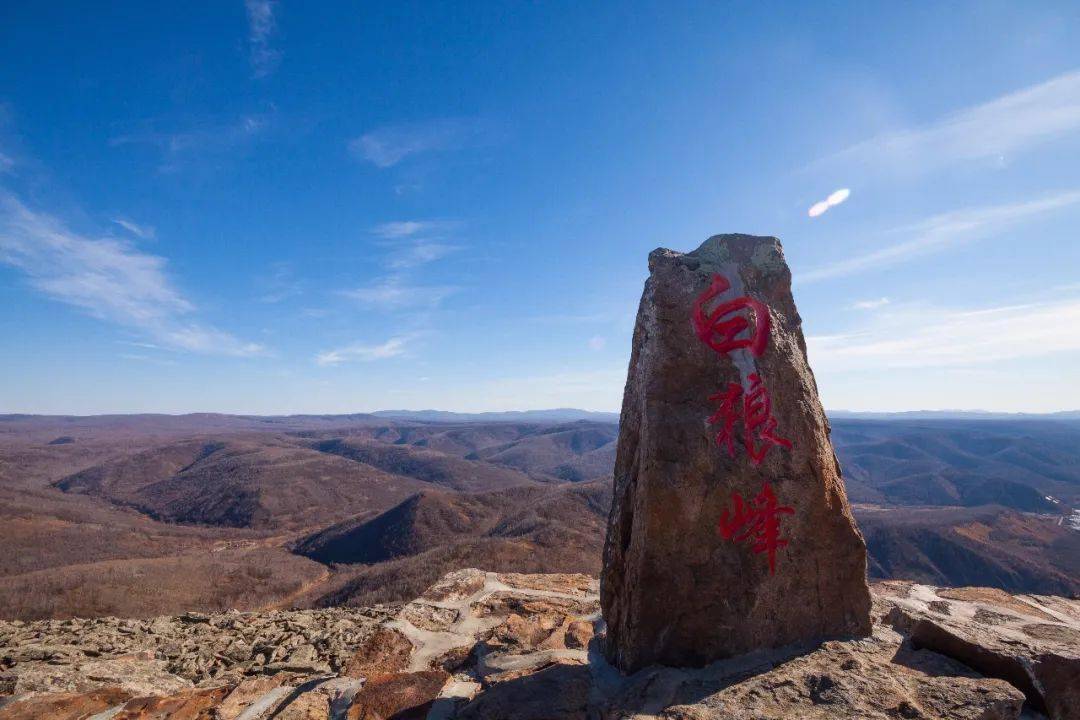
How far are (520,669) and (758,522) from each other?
2647 millimetres

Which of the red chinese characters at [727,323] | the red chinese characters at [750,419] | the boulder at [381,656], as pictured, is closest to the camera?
the red chinese characters at [750,419]

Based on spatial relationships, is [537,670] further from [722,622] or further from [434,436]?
[434,436]

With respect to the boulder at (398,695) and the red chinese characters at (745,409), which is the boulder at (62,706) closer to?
the boulder at (398,695)

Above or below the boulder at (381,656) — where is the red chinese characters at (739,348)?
above

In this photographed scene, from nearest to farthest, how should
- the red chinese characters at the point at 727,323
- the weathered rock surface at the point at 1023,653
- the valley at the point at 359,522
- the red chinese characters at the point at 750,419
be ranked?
1. the weathered rock surface at the point at 1023,653
2. the red chinese characters at the point at 750,419
3. the red chinese characters at the point at 727,323
4. the valley at the point at 359,522

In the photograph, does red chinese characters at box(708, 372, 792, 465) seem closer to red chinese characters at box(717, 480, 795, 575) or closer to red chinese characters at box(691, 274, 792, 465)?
red chinese characters at box(691, 274, 792, 465)

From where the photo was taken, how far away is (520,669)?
15.4 feet

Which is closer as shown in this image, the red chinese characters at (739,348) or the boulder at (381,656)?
the red chinese characters at (739,348)

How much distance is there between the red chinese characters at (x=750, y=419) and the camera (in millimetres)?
4465

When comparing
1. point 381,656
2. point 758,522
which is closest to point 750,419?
point 758,522

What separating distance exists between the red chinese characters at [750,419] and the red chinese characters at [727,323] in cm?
35

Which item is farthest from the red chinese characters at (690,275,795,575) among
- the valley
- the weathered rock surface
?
the valley

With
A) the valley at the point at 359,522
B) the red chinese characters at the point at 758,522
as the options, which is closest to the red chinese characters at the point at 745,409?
the red chinese characters at the point at 758,522

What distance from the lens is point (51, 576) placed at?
1054 inches
